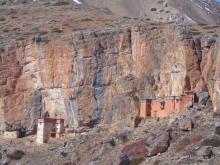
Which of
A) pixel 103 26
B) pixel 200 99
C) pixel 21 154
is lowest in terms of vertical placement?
pixel 21 154

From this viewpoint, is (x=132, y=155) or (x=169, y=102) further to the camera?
(x=169, y=102)

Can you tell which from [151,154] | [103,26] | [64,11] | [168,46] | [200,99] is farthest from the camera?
[64,11]

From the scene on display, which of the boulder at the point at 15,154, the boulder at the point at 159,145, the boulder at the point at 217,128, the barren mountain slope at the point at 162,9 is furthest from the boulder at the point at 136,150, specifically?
the barren mountain slope at the point at 162,9

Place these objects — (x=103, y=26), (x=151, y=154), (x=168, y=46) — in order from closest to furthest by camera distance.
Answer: (x=151, y=154) → (x=168, y=46) → (x=103, y=26)

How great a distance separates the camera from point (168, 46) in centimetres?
6725

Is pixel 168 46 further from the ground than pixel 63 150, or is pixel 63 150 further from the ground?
pixel 168 46

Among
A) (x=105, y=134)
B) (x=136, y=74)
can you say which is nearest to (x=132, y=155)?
(x=105, y=134)

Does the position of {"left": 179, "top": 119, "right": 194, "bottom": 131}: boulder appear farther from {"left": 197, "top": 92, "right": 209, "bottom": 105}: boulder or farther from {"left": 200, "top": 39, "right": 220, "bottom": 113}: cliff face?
{"left": 197, "top": 92, "right": 209, "bottom": 105}: boulder

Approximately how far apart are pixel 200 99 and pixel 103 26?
1889 centimetres

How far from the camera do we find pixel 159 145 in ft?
191

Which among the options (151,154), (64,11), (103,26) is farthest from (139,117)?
(64,11)

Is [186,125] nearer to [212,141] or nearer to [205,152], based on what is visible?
[212,141]

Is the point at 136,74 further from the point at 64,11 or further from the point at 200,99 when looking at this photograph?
the point at 64,11

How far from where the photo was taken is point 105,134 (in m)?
64.5
